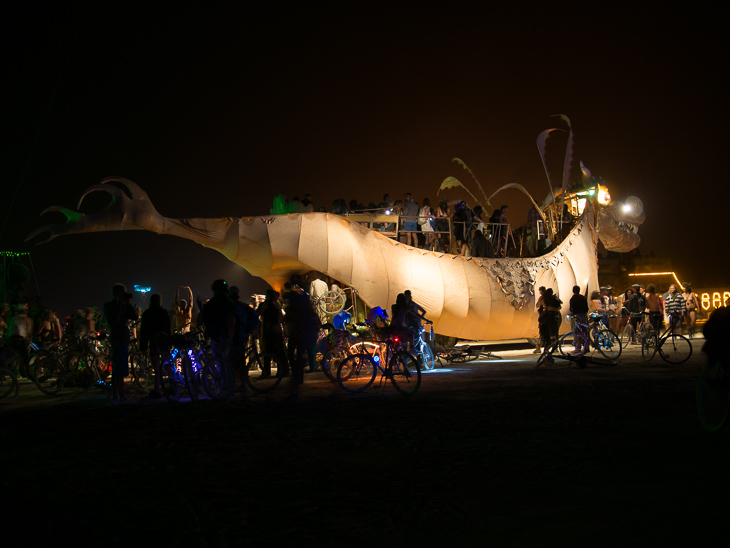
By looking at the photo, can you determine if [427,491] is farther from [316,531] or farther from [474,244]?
[474,244]

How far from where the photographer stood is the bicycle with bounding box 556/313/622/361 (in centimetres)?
1409

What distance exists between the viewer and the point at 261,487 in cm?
412

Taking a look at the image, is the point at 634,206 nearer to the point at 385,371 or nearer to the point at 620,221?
the point at 620,221

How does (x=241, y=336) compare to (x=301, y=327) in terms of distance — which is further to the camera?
(x=241, y=336)

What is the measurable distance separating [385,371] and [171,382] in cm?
307

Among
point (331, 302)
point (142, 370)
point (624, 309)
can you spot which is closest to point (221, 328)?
point (142, 370)

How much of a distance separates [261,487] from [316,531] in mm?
969

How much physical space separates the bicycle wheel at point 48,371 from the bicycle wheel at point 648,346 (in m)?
11.6

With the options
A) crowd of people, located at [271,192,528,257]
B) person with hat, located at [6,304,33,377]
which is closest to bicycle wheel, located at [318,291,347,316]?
crowd of people, located at [271,192,528,257]

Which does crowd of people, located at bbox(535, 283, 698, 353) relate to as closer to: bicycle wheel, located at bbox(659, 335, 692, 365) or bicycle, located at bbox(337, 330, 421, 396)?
bicycle wheel, located at bbox(659, 335, 692, 365)

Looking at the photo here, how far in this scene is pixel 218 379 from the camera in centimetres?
905

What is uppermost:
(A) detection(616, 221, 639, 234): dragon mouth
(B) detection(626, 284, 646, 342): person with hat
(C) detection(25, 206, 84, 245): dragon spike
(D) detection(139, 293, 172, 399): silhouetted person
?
(A) detection(616, 221, 639, 234): dragon mouth

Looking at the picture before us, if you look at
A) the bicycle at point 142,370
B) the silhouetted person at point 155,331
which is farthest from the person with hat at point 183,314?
the silhouetted person at point 155,331

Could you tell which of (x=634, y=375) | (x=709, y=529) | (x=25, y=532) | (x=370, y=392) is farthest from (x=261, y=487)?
(x=634, y=375)
